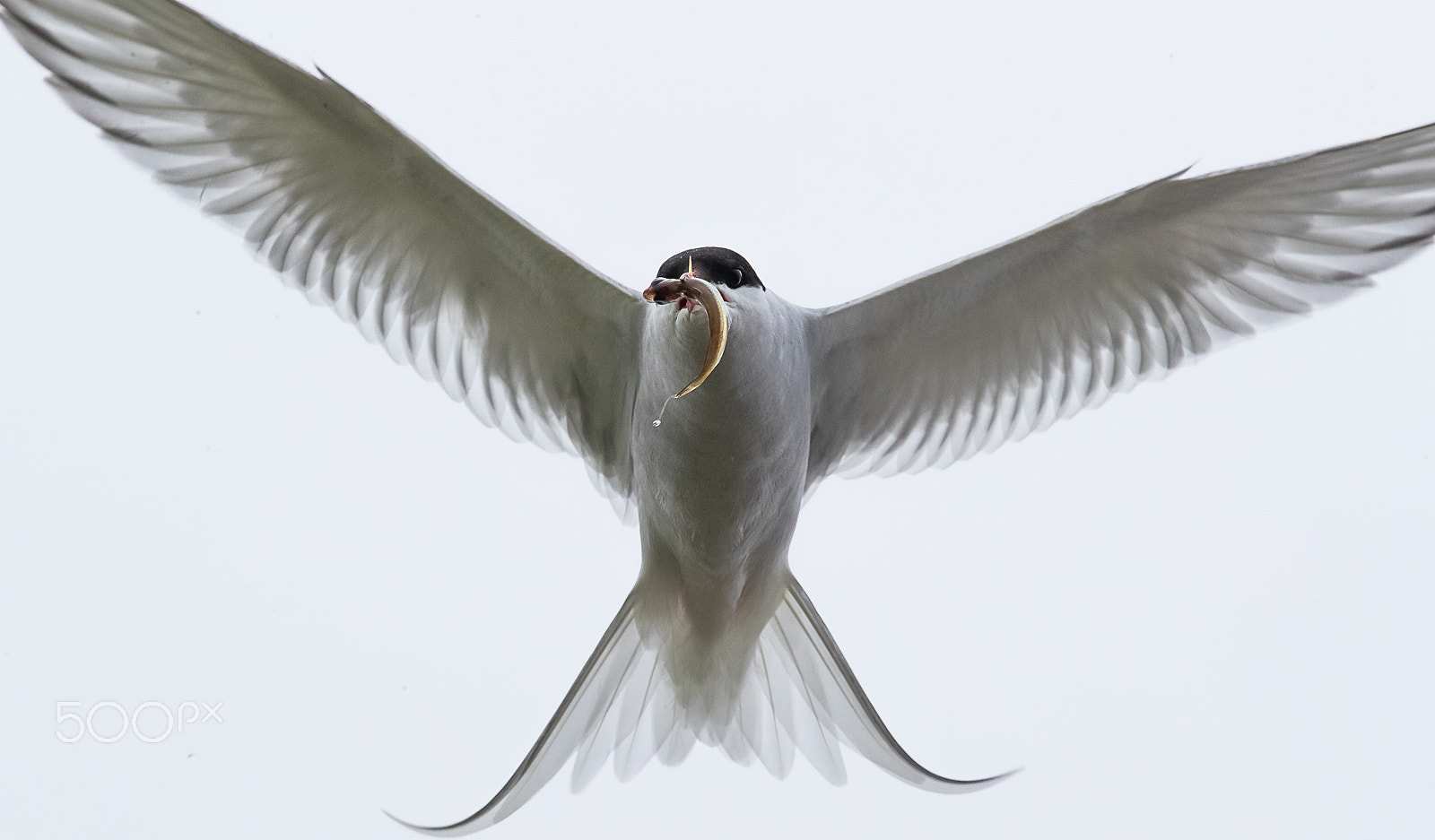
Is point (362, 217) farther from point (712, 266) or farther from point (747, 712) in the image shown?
point (747, 712)

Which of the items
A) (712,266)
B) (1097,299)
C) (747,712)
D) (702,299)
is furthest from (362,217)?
(1097,299)

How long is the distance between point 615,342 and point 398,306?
37 cm

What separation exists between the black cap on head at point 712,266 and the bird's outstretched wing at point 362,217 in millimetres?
285

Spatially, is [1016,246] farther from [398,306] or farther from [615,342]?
[398,306]

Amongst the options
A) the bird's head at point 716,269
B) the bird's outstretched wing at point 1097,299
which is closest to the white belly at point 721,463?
the bird's head at point 716,269

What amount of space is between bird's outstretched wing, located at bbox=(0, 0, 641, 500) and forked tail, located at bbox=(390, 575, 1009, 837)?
33cm

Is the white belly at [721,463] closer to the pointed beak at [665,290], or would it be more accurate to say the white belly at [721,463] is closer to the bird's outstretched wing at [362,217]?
the pointed beak at [665,290]

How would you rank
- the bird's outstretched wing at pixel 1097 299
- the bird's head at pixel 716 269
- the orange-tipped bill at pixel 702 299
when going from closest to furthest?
the orange-tipped bill at pixel 702 299
the bird's head at pixel 716 269
the bird's outstretched wing at pixel 1097 299

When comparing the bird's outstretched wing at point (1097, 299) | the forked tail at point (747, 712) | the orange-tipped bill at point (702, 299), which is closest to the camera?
the orange-tipped bill at point (702, 299)

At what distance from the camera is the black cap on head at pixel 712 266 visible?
1719 mm

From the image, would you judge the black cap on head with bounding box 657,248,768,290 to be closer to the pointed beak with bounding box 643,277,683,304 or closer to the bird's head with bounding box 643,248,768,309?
the bird's head with bounding box 643,248,768,309

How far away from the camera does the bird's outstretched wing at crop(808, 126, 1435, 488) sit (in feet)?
6.15

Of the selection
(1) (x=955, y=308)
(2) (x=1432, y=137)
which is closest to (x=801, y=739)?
(1) (x=955, y=308)

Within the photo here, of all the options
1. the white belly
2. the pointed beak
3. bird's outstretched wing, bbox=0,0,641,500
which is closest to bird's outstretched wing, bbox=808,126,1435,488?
the white belly
